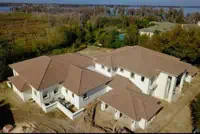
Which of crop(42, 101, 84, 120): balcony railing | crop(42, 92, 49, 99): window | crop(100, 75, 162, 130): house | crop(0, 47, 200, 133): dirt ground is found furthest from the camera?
crop(42, 92, 49, 99): window

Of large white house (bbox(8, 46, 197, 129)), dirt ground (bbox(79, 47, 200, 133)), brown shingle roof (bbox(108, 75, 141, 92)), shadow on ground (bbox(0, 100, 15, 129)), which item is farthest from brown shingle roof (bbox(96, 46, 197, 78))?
shadow on ground (bbox(0, 100, 15, 129))

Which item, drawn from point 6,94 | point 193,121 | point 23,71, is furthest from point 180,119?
point 6,94

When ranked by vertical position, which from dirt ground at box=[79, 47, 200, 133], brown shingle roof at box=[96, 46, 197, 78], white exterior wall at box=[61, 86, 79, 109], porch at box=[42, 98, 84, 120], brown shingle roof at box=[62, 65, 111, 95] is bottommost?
dirt ground at box=[79, 47, 200, 133]

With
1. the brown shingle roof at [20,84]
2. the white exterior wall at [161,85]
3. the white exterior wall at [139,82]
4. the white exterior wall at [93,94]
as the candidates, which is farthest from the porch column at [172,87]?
the brown shingle roof at [20,84]

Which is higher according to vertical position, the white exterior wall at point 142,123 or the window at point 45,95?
the window at point 45,95

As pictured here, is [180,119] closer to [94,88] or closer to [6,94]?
[94,88]

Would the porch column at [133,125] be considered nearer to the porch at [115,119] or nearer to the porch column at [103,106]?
the porch at [115,119]

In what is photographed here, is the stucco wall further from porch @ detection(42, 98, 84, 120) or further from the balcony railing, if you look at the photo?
the balcony railing

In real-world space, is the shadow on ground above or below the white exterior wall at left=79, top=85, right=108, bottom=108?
below

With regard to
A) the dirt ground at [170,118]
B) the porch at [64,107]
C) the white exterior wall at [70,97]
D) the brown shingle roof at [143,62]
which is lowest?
the dirt ground at [170,118]
